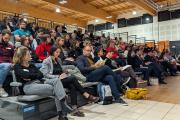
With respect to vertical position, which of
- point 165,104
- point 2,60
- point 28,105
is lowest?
point 165,104

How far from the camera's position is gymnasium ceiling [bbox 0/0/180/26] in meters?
11.1

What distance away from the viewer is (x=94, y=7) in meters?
→ 13.0

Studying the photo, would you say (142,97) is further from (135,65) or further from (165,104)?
(135,65)

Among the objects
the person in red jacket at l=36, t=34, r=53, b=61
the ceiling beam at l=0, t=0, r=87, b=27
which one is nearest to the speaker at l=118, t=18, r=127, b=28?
the ceiling beam at l=0, t=0, r=87, b=27

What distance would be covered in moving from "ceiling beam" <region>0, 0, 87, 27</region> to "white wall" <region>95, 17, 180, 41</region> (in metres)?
4.62

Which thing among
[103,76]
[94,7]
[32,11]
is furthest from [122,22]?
[103,76]

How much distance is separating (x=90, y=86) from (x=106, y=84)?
0.33m

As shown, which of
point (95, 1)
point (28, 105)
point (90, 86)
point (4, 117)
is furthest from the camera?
point (95, 1)

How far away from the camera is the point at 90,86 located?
4.24m

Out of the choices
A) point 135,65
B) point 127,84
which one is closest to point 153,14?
point 135,65

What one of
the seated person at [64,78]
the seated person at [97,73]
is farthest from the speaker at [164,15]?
the seated person at [64,78]

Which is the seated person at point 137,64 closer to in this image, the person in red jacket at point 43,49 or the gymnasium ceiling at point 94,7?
the person in red jacket at point 43,49

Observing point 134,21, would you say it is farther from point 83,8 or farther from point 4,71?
point 4,71

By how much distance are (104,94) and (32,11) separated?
32.9ft
